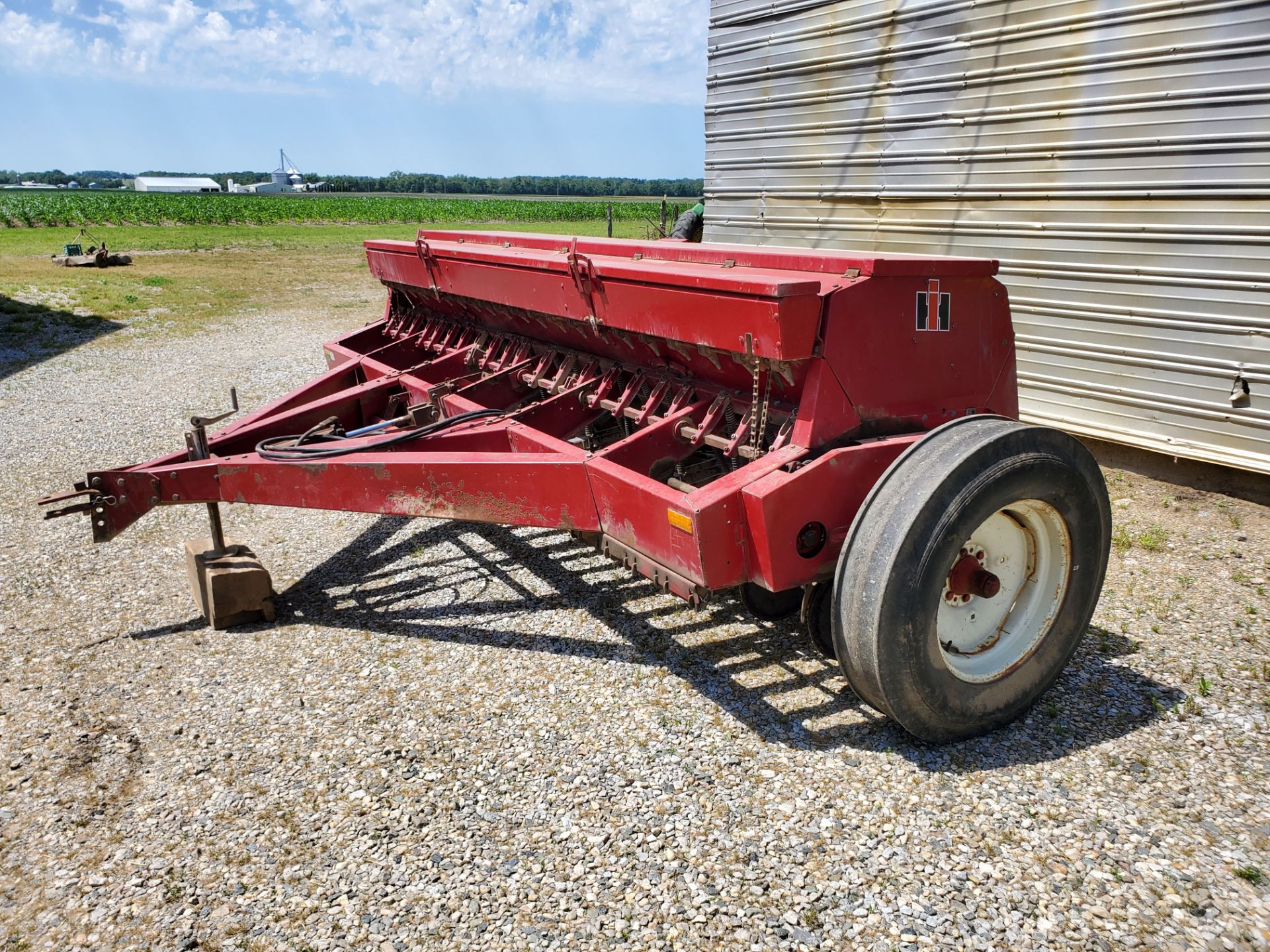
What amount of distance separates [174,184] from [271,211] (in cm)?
9340

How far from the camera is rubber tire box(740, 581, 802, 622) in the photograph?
387 centimetres

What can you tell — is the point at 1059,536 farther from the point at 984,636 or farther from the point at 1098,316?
the point at 1098,316

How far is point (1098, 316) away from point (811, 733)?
425cm

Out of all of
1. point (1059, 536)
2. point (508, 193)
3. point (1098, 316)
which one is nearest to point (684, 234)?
point (1098, 316)

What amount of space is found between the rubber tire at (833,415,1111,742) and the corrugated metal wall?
314cm

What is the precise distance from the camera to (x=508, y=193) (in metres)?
128

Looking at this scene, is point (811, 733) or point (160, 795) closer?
point (160, 795)

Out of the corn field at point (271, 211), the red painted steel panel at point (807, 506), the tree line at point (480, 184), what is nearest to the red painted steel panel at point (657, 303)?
the red painted steel panel at point (807, 506)

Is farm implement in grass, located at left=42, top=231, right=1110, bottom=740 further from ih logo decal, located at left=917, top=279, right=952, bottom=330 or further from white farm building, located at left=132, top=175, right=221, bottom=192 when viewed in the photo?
white farm building, located at left=132, top=175, right=221, bottom=192

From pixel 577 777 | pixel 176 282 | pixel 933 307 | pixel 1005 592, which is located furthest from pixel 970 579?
pixel 176 282

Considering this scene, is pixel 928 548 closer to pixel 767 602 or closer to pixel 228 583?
pixel 767 602

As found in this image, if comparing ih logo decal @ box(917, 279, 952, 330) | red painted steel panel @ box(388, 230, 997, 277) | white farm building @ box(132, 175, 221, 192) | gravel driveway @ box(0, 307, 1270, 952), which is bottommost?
gravel driveway @ box(0, 307, 1270, 952)

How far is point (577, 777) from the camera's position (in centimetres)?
289

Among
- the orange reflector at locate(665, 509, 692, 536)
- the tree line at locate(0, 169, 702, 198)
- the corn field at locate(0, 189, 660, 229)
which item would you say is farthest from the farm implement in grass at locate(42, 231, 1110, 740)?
the tree line at locate(0, 169, 702, 198)
